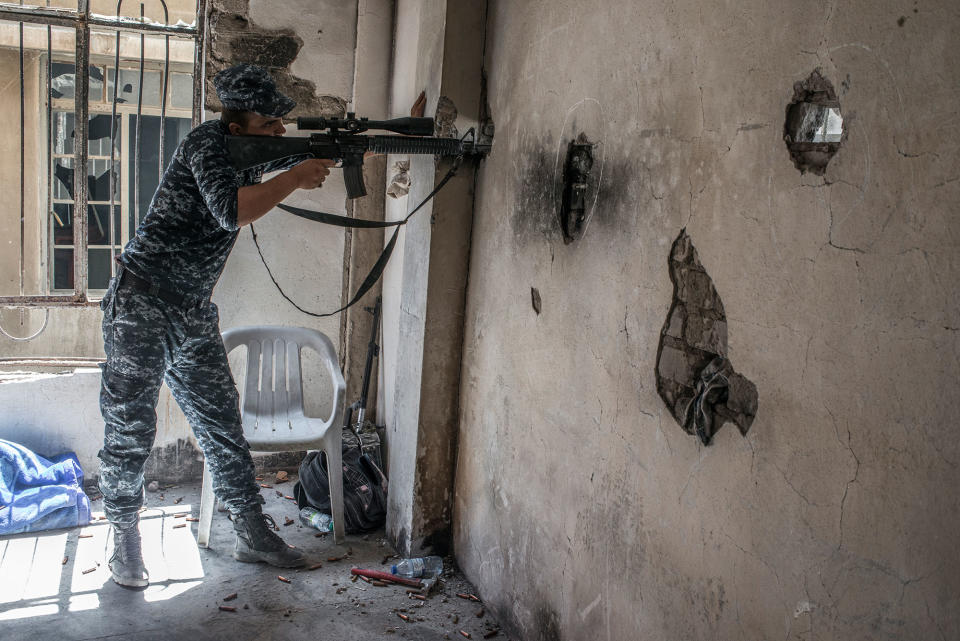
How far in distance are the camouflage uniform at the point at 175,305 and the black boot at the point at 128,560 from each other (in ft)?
0.18

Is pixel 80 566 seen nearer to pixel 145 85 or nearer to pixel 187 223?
pixel 187 223

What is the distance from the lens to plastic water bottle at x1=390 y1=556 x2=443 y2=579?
10.7 feet

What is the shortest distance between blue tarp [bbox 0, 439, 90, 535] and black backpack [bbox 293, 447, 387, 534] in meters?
1.04

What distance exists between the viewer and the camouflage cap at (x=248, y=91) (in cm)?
286

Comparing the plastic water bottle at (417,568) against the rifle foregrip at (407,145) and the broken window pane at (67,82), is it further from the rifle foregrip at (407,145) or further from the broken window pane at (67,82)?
the broken window pane at (67,82)

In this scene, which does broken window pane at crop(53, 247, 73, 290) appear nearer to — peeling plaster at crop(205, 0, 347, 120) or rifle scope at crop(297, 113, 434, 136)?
peeling plaster at crop(205, 0, 347, 120)

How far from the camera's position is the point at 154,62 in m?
7.08

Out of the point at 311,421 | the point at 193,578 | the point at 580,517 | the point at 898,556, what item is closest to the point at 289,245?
the point at 311,421

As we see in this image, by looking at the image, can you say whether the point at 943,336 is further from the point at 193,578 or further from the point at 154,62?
the point at 154,62

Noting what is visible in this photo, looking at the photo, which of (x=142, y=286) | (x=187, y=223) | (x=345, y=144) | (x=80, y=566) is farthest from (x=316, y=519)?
(x=345, y=144)

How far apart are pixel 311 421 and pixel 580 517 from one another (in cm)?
183

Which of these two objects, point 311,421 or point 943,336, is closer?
point 943,336

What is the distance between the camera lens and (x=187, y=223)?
2.96 metres

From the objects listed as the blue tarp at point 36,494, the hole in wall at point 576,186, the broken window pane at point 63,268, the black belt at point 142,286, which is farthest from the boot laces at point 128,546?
the broken window pane at point 63,268
